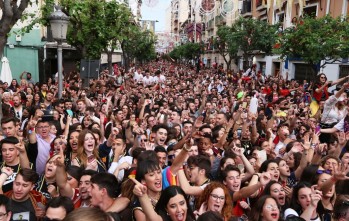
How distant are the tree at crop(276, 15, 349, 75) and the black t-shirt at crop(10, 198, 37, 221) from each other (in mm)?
12688

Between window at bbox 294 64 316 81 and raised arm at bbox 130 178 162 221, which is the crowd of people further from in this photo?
window at bbox 294 64 316 81

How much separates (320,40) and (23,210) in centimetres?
1349

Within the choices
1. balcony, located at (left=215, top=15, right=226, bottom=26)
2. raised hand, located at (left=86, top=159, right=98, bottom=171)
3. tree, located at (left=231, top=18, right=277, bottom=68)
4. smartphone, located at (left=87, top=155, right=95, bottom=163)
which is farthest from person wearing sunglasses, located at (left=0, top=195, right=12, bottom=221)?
balcony, located at (left=215, top=15, right=226, bottom=26)

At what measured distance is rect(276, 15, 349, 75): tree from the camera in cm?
1423

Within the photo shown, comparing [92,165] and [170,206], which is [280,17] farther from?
[170,206]

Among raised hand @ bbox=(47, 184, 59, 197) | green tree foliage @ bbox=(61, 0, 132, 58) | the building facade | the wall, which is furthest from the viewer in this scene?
the building facade

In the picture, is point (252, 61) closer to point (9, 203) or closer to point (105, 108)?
point (105, 108)

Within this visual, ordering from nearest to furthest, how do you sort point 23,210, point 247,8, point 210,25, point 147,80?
point 23,210
point 147,80
point 247,8
point 210,25

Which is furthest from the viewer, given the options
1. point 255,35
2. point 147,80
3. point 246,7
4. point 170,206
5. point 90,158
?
point 246,7

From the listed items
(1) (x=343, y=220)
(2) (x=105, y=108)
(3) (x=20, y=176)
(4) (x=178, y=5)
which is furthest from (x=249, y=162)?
(4) (x=178, y=5)

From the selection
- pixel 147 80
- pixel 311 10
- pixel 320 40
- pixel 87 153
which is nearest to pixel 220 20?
pixel 311 10

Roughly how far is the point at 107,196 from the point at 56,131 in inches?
109

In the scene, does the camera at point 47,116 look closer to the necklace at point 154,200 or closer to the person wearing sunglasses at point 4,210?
the person wearing sunglasses at point 4,210

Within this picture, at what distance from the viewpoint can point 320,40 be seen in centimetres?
1466
